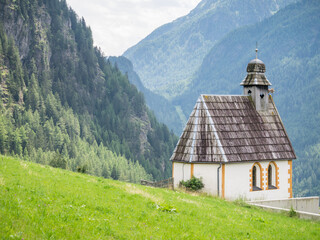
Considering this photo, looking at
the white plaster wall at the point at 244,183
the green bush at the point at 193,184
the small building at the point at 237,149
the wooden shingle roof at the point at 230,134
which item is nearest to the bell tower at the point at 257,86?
the small building at the point at 237,149

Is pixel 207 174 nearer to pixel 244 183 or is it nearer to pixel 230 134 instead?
pixel 244 183

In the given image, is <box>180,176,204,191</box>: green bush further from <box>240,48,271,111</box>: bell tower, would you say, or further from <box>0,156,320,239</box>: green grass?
<box>0,156,320,239</box>: green grass

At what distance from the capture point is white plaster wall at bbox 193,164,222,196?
1505 inches

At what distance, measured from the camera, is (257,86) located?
4425 centimetres

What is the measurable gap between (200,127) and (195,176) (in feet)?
12.4

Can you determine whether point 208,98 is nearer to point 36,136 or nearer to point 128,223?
point 128,223

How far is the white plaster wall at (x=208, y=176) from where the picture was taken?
38219 millimetres

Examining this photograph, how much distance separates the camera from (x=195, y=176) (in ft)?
127

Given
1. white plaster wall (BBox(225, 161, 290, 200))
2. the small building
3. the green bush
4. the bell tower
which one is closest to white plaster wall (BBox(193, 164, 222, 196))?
the small building

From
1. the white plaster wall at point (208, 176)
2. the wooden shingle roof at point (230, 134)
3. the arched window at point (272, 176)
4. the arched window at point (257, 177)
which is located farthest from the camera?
the arched window at point (272, 176)

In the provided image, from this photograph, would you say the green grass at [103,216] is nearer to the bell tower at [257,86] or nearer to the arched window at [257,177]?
the arched window at [257,177]

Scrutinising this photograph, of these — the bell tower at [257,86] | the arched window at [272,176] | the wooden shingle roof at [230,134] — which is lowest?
the arched window at [272,176]

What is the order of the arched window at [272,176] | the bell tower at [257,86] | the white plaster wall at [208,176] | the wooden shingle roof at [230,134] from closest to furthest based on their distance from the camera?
the white plaster wall at [208,176]
the wooden shingle roof at [230,134]
the arched window at [272,176]
the bell tower at [257,86]

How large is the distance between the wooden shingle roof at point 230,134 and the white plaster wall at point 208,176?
58cm
